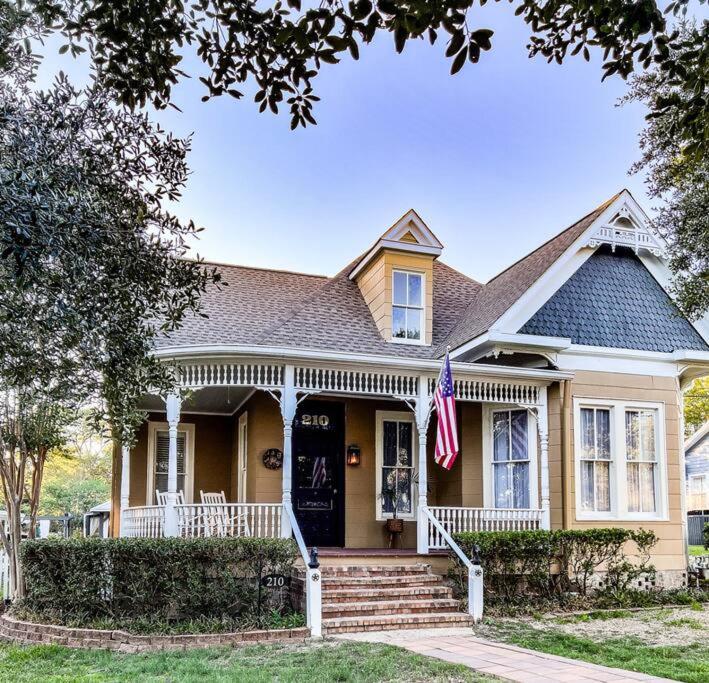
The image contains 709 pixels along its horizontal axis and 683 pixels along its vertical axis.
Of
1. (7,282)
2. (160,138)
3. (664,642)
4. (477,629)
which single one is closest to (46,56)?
(160,138)

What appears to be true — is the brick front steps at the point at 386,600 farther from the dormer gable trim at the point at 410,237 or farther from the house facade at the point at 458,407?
the dormer gable trim at the point at 410,237

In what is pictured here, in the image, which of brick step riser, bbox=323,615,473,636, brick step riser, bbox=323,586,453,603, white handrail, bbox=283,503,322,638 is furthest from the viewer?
brick step riser, bbox=323,586,453,603

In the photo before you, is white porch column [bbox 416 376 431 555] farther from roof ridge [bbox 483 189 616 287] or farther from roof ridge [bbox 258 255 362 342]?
roof ridge [bbox 483 189 616 287]

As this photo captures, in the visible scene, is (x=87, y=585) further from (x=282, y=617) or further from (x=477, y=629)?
(x=477, y=629)

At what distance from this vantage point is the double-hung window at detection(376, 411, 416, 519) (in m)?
14.1

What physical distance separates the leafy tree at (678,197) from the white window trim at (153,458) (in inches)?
357

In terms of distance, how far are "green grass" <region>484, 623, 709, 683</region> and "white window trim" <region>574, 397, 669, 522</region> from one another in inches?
150

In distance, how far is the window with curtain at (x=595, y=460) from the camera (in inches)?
518

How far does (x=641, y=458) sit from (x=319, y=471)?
5.53 meters

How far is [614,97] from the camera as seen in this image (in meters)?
10.1

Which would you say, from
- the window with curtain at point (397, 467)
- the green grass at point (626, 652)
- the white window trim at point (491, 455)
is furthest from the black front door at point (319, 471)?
the green grass at point (626, 652)

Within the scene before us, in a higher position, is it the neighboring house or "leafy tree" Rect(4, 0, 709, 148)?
"leafy tree" Rect(4, 0, 709, 148)

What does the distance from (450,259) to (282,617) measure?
10.6 metres

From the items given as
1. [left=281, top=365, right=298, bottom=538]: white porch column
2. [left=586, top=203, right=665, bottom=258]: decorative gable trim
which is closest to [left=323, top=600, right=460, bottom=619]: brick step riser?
[left=281, top=365, right=298, bottom=538]: white porch column
